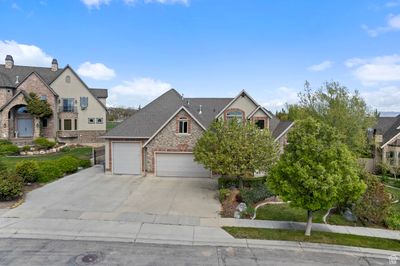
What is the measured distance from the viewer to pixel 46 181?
1914 centimetres

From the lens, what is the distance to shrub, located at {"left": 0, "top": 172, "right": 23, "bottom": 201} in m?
14.3

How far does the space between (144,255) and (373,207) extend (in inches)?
438

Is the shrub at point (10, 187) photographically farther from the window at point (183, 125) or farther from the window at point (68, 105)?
the window at point (68, 105)

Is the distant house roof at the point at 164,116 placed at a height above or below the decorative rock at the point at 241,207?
above

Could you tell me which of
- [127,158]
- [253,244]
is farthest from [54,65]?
[253,244]

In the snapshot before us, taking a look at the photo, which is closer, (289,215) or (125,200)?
(289,215)

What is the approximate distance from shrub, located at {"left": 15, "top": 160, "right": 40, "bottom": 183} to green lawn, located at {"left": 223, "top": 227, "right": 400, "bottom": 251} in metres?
14.2

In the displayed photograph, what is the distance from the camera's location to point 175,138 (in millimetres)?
22156

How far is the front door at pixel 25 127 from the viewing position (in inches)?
1447

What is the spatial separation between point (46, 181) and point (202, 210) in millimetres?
12163

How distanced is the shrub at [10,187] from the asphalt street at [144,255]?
5.31 m

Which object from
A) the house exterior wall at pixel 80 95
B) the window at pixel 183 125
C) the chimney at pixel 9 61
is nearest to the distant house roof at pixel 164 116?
the window at pixel 183 125

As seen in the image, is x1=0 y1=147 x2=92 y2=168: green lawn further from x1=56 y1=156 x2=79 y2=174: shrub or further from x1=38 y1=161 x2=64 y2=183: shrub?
x1=38 y1=161 x2=64 y2=183: shrub

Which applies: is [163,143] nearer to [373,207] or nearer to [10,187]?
[10,187]
